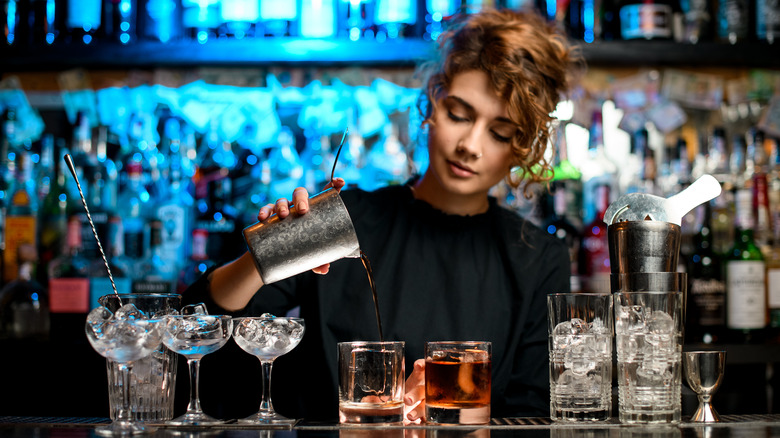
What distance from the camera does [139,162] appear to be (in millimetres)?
2371

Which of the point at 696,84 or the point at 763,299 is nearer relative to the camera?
the point at 763,299

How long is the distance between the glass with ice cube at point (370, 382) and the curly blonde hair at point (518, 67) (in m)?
0.65

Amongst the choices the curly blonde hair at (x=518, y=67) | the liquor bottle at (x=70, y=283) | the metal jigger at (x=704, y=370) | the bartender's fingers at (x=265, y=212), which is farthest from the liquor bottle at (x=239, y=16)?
the metal jigger at (x=704, y=370)

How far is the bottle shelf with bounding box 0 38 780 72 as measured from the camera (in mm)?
2250

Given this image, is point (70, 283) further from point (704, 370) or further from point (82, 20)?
point (704, 370)

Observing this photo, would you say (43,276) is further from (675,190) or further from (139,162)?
(675,190)

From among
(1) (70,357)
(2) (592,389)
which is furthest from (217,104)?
(2) (592,389)

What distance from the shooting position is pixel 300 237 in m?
1.07

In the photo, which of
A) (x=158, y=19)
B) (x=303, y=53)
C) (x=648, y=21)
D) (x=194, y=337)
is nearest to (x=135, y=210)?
(x=158, y=19)

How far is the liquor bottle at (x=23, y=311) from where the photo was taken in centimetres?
221

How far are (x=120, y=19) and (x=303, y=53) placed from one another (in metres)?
0.61

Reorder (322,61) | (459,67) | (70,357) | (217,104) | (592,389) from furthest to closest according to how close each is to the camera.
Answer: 1. (217,104)
2. (322,61)
3. (70,357)
4. (459,67)
5. (592,389)

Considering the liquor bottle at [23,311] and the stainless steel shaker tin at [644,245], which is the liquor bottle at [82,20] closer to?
the liquor bottle at [23,311]

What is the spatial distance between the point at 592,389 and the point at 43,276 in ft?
6.26
